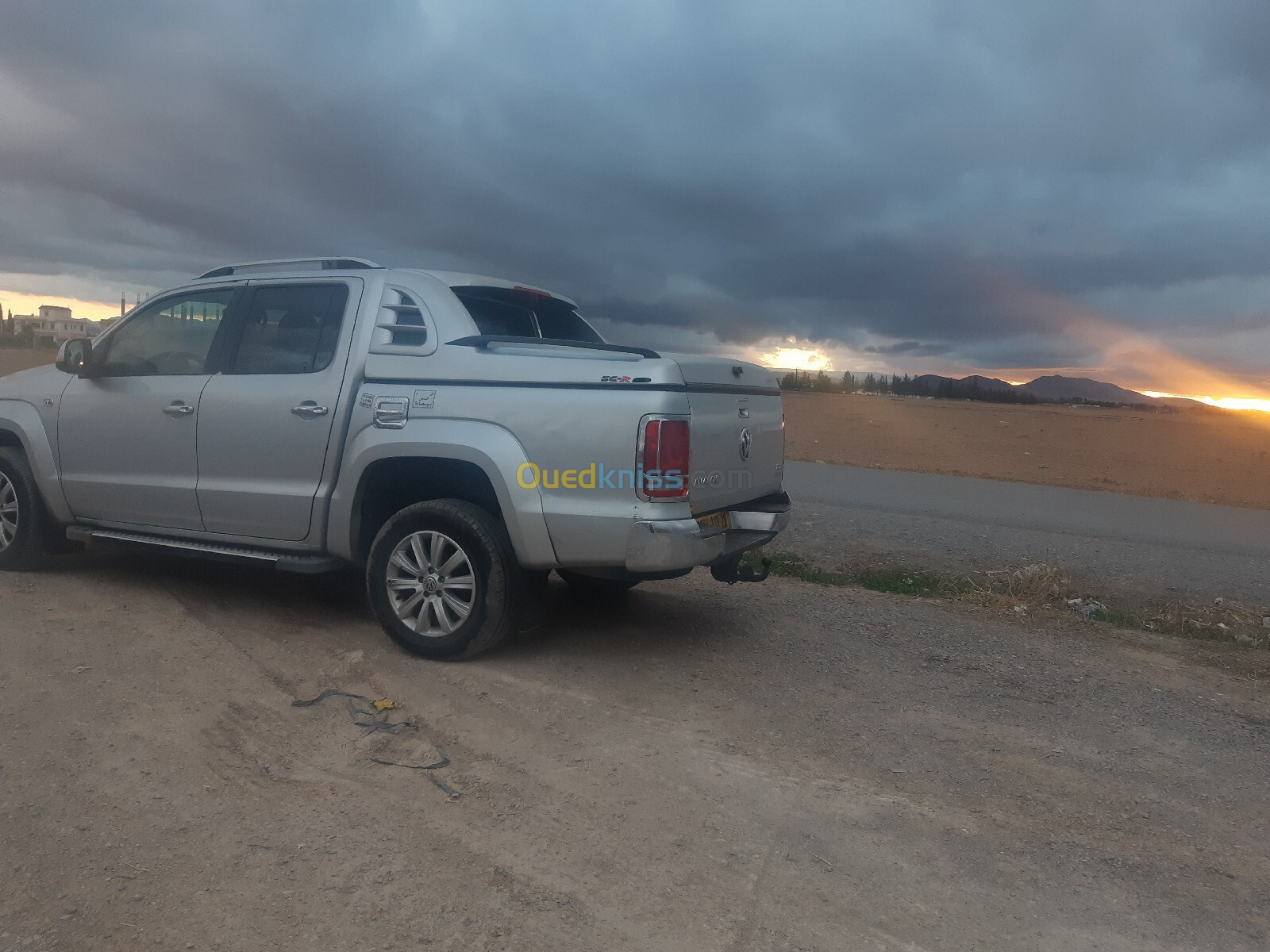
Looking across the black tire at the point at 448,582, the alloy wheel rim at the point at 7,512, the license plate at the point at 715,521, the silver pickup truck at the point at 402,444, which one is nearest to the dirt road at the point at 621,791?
the black tire at the point at 448,582

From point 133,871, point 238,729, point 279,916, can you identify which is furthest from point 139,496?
point 279,916

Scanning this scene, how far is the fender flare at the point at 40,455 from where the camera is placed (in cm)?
666

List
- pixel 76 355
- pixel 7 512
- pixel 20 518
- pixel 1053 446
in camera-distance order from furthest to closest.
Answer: pixel 1053 446, pixel 7 512, pixel 20 518, pixel 76 355

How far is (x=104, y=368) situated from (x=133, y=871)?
4.42 m

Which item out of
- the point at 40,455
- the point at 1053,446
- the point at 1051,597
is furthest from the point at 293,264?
the point at 1053,446

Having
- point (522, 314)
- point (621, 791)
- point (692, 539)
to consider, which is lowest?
point (621, 791)

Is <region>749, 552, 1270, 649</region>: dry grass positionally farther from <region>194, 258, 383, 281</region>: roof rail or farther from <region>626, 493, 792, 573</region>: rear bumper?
<region>194, 258, 383, 281</region>: roof rail

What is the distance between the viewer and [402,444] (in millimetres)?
5188

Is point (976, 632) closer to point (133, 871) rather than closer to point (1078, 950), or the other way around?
point (1078, 950)

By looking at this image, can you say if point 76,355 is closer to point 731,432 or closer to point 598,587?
point 598,587

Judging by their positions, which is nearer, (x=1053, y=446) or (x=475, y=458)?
(x=475, y=458)

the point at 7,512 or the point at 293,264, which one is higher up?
the point at 293,264

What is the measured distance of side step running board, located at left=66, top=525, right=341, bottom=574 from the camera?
18.4 ft

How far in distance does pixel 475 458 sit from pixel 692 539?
3.96ft
